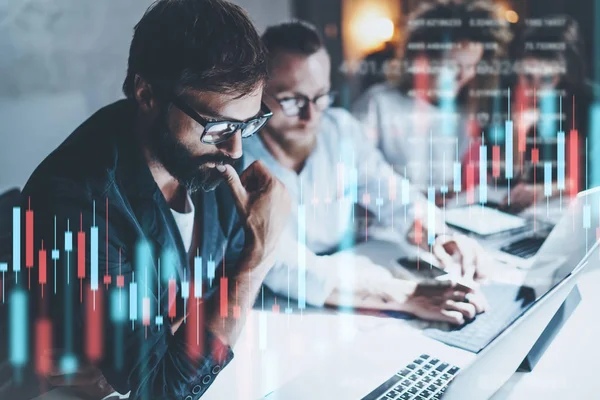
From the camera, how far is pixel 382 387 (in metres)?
1.03

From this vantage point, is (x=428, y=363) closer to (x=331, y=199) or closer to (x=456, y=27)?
(x=331, y=199)

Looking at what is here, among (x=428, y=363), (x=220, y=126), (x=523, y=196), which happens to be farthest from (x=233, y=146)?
(x=523, y=196)

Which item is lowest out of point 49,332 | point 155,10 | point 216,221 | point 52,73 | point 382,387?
point 382,387

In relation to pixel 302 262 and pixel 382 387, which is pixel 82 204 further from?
pixel 382 387

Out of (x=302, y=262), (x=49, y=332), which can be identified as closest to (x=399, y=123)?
(x=302, y=262)

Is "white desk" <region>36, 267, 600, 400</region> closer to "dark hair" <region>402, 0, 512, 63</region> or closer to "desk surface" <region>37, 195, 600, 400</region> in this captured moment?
"desk surface" <region>37, 195, 600, 400</region>

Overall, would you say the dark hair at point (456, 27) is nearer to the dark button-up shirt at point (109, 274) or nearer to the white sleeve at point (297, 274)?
the white sleeve at point (297, 274)

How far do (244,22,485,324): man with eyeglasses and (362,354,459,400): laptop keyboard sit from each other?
0.13 meters

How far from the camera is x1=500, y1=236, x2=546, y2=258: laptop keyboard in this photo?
50.4 inches

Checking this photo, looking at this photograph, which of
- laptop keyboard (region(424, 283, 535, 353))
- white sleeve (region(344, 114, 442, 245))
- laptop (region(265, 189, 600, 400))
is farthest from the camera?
white sleeve (region(344, 114, 442, 245))

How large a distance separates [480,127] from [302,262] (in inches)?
21.2

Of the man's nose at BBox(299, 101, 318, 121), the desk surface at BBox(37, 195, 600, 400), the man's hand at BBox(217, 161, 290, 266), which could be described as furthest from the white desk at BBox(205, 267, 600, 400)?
the man's nose at BBox(299, 101, 318, 121)

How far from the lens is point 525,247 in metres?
1.29

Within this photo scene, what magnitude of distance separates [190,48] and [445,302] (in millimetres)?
745
